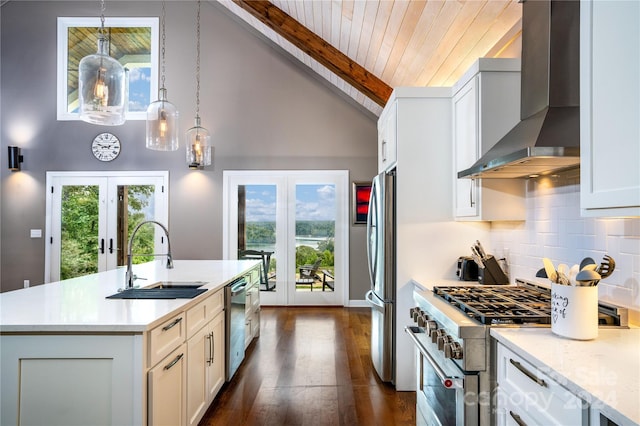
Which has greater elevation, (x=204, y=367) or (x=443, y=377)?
(x=443, y=377)

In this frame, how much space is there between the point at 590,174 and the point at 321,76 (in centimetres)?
496

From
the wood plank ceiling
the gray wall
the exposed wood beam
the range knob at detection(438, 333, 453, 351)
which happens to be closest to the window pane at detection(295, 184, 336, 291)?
the gray wall

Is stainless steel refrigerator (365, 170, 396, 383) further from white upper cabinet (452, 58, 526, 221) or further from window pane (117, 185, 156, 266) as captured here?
window pane (117, 185, 156, 266)

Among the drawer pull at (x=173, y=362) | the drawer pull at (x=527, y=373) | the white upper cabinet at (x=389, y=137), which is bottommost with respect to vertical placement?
the drawer pull at (x=173, y=362)

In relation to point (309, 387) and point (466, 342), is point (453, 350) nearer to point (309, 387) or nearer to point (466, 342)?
point (466, 342)

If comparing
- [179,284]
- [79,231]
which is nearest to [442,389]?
[179,284]

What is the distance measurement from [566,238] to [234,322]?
240 centimetres

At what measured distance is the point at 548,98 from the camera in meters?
1.69

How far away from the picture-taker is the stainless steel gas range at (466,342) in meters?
1.47

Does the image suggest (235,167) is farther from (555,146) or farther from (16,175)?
(555,146)

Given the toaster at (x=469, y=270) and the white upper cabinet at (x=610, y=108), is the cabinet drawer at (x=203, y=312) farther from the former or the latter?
the white upper cabinet at (x=610, y=108)

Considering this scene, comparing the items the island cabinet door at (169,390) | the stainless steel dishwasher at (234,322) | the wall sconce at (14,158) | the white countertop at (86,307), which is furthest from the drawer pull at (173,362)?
the wall sconce at (14,158)

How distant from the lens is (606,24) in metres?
1.15

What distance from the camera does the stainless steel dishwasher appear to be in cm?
284
